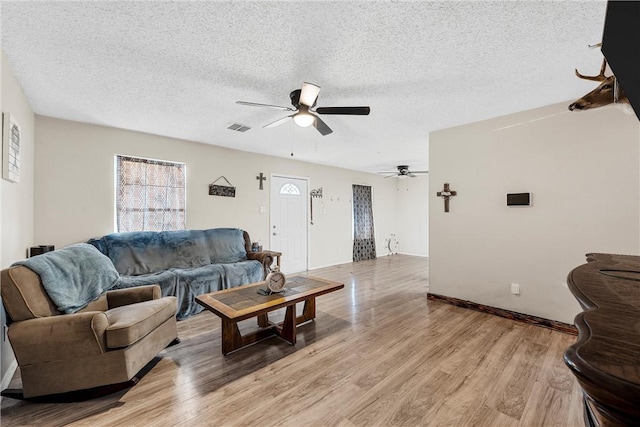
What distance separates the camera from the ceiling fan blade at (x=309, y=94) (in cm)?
210

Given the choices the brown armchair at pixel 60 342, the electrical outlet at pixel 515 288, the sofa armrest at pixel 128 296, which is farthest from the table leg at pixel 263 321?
the electrical outlet at pixel 515 288

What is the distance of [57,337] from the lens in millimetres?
1665

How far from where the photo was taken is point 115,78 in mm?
2295

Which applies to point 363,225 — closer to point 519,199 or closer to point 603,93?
point 519,199

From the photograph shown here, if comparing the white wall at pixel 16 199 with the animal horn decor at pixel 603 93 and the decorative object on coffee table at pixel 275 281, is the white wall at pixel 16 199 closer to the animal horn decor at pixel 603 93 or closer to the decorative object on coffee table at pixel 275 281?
the decorative object on coffee table at pixel 275 281

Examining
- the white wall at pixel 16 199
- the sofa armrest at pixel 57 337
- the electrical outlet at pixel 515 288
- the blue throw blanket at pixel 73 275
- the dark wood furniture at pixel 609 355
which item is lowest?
the electrical outlet at pixel 515 288

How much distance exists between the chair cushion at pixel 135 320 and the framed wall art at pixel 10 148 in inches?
54.0

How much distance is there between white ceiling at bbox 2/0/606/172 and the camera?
5.10ft

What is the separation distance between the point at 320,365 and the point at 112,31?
278 cm

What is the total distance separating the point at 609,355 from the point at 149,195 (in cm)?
464

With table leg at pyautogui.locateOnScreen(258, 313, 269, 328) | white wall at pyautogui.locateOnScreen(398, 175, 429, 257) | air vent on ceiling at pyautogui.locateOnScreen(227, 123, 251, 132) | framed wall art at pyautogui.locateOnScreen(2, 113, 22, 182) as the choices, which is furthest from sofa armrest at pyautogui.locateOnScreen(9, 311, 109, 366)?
white wall at pyautogui.locateOnScreen(398, 175, 429, 257)

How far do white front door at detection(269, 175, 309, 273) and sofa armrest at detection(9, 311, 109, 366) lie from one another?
3.64 meters

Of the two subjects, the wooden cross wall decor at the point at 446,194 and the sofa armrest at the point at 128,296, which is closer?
the sofa armrest at the point at 128,296

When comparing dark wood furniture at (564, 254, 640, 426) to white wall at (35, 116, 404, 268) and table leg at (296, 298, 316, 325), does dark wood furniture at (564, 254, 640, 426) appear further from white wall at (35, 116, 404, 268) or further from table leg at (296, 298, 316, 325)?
white wall at (35, 116, 404, 268)
